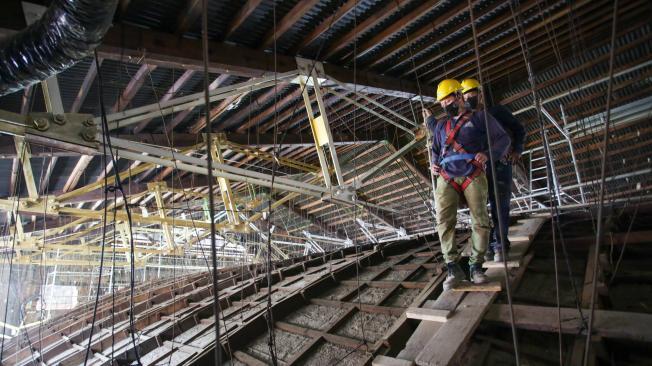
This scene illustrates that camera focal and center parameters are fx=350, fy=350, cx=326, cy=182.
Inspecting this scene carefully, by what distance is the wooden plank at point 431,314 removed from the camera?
2.56m

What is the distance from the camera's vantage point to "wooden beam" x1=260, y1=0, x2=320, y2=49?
4458mm

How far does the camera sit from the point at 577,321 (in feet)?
6.99

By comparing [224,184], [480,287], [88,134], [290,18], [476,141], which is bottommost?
[480,287]

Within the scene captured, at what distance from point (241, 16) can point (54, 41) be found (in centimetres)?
215

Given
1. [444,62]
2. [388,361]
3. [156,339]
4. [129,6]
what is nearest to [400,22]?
[444,62]

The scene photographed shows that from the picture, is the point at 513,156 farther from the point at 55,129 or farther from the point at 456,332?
the point at 55,129

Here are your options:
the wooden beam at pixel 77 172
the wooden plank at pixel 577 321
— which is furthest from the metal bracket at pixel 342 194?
the wooden beam at pixel 77 172

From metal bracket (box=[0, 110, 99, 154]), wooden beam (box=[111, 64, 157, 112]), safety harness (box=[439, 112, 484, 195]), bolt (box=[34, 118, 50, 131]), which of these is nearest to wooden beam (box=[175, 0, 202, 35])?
wooden beam (box=[111, 64, 157, 112])

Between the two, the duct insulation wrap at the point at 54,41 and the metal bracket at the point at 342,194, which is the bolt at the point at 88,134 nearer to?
the duct insulation wrap at the point at 54,41

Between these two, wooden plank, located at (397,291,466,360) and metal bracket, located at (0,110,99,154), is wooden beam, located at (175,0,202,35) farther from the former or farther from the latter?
wooden plank, located at (397,291,466,360)

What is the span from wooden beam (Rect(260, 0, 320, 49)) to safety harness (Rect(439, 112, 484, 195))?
2.55 m

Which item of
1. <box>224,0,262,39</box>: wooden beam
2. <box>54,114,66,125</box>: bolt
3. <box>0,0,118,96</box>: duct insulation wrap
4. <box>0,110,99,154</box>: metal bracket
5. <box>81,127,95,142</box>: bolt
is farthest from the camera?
<box>224,0,262,39</box>: wooden beam

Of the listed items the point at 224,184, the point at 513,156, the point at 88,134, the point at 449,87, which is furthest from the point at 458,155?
the point at 224,184

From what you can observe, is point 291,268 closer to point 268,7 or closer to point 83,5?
point 268,7
